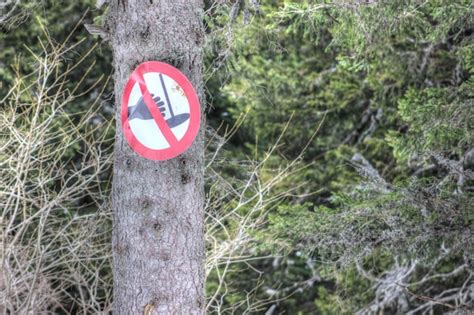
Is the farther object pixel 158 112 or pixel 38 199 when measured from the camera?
pixel 38 199

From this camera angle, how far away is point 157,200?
402cm

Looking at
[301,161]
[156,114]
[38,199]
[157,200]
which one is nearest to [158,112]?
[156,114]

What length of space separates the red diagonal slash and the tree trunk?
0.14 metres

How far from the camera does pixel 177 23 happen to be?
163 inches

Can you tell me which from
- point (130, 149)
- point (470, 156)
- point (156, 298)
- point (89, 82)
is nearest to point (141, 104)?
point (130, 149)

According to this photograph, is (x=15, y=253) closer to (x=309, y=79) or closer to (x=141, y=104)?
(x=141, y=104)

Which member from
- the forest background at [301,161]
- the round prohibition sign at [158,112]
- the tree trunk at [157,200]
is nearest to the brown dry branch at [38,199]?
the forest background at [301,161]

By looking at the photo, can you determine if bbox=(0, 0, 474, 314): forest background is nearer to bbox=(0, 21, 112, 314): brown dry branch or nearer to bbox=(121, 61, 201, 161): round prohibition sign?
bbox=(0, 21, 112, 314): brown dry branch

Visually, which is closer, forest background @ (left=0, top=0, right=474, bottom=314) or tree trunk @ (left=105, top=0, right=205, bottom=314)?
tree trunk @ (left=105, top=0, right=205, bottom=314)

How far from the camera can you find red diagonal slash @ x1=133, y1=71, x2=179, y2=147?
3.97m

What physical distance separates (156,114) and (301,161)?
5.82 metres

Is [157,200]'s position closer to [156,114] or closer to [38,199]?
[156,114]

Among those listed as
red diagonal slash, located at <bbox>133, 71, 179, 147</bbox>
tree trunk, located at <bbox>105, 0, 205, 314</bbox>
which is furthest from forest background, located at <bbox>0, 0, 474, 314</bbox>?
red diagonal slash, located at <bbox>133, 71, 179, 147</bbox>

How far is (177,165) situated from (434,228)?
3.00 m
